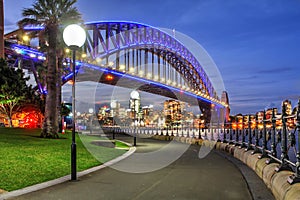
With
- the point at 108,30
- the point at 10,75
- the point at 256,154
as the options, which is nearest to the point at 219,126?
the point at 256,154

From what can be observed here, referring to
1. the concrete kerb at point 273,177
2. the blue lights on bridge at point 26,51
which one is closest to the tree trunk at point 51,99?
the concrete kerb at point 273,177

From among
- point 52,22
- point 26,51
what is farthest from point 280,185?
point 26,51

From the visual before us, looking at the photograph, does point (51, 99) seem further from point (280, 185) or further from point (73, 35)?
point (280, 185)

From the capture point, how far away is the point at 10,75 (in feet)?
99.8

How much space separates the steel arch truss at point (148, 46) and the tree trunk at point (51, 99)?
1636 inches

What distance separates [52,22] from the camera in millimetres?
26359

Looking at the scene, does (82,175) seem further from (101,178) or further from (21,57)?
(21,57)

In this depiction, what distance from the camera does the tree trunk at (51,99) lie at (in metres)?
24.1

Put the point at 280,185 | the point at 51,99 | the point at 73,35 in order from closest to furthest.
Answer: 1. the point at 280,185
2. the point at 73,35
3. the point at 51,99

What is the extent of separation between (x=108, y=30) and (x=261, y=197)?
246 ft

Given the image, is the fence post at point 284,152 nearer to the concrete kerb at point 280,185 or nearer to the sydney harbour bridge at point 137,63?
the concrete kerb at point 280,185

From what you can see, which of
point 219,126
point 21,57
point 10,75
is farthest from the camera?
point 21,57

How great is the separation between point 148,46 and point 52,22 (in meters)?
63.4

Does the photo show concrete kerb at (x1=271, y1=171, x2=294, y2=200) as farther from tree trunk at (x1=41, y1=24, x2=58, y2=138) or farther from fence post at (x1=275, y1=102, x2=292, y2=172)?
tree trunk at (x1=41, y1=24, x2=58, y2=138)
